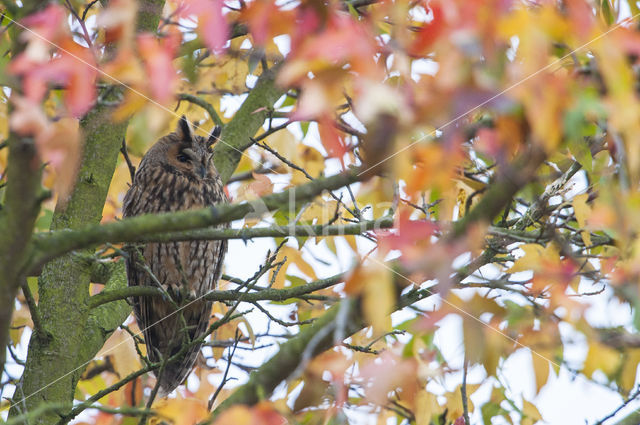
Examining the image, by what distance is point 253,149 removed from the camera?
13.2ft

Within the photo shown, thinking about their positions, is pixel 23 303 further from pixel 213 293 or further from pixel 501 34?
pixel 501 34

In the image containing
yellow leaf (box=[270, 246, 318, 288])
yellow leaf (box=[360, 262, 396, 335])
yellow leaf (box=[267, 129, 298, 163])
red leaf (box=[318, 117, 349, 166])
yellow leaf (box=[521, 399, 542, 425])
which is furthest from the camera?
yellow leaf (box=[267, 129, 298, 163])

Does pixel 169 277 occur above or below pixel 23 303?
below

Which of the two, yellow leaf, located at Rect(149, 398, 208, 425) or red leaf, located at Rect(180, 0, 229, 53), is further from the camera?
yellow leaf, located at Rect(149, 398, 208, 425)

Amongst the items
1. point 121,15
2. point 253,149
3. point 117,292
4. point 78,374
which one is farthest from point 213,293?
point 121,15

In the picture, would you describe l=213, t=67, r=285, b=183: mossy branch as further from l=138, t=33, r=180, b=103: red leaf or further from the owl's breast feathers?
l=138, t=33, r=180, b=103: red leaf

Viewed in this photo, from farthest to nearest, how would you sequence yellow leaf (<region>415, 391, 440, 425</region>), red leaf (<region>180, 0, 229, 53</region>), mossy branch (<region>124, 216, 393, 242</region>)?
yellow leaf (<region>415, 391, 440, 425</region>) < mossy branch (<region>124, 216, 393, 242</region>) < red leaf (<region>180, 0, 229, 53</region>)

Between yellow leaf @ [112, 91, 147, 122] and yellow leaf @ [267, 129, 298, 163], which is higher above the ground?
yellow leaf @ [267, 129, 298, 163]

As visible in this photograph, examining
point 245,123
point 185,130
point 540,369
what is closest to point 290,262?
point 245,123

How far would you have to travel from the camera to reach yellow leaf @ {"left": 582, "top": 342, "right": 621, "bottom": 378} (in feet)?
5.77

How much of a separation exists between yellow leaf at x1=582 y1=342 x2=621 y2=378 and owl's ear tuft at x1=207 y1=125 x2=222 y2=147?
8.66 ft

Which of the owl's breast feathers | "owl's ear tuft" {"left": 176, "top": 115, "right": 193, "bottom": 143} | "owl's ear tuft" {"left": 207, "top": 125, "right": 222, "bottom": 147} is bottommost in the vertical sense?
the owl's breast feathers

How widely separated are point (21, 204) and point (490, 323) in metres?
1.27

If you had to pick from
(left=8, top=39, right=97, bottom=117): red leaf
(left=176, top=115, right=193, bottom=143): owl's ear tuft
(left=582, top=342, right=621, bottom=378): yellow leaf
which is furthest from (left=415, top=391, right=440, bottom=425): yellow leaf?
(left=176, top=115, right=193, bottom=143): owl's ear tuft
